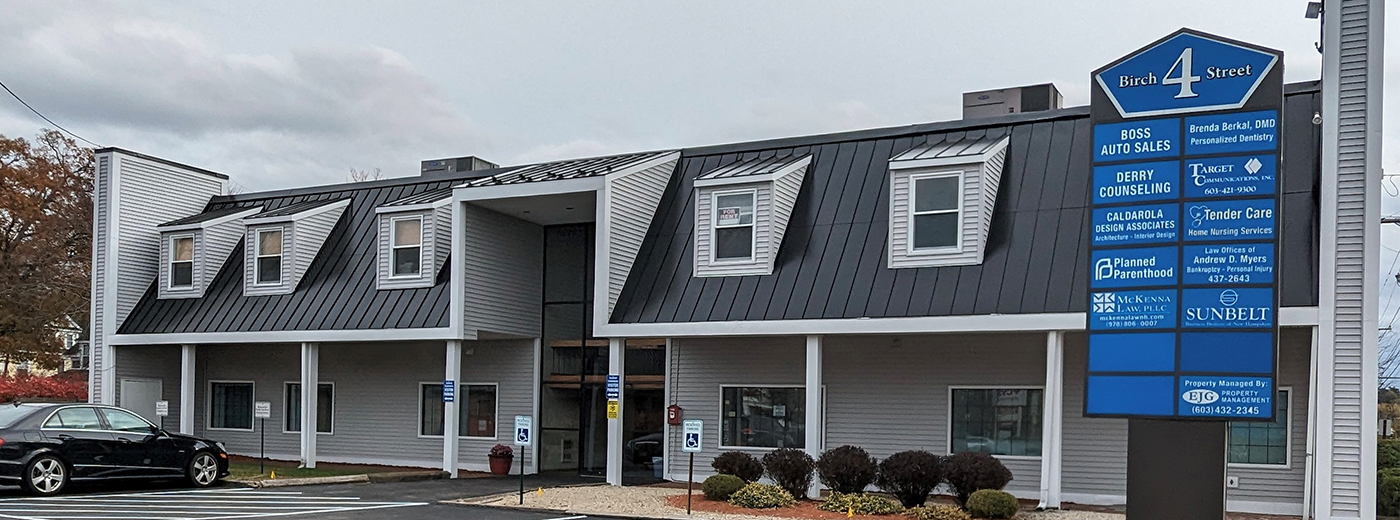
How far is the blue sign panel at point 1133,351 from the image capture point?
1145 centimetres

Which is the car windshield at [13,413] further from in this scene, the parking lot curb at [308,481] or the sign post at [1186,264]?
the sign post at [1186,264]

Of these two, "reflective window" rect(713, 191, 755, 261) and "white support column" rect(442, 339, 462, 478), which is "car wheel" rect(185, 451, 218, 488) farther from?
"reflective window" rect(713, 191, 755, 261)

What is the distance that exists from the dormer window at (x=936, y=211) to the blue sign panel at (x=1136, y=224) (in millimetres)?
7072

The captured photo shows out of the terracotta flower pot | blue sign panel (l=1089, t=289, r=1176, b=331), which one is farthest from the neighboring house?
blue sign panel (l=1089, t=289, r=1176, b=331)

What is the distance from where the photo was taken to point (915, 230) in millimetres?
19500

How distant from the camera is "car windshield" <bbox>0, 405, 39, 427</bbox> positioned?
17.8 m

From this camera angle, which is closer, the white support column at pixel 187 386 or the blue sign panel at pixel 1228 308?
the blue sign panel at pixel 1228 308

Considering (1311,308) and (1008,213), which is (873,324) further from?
(1311,308)

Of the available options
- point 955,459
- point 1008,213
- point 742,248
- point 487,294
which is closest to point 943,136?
point 1008,213

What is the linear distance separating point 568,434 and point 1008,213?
10.0 meters

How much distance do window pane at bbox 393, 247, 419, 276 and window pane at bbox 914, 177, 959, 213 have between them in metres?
10.0

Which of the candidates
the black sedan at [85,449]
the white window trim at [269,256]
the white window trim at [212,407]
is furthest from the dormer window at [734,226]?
the white window trim at [212,407]

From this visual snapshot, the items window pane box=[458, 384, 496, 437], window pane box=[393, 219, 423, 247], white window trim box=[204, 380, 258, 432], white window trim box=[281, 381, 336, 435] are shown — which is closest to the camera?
window pane box=[393, 219, 423, 247]

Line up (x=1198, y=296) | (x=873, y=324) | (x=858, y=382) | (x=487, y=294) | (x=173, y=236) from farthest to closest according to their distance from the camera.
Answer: (x=173, y=236) < (x=487, y=294) < (x=858, y=382) < (x=873, y=324) < (x=1198, y=296)
